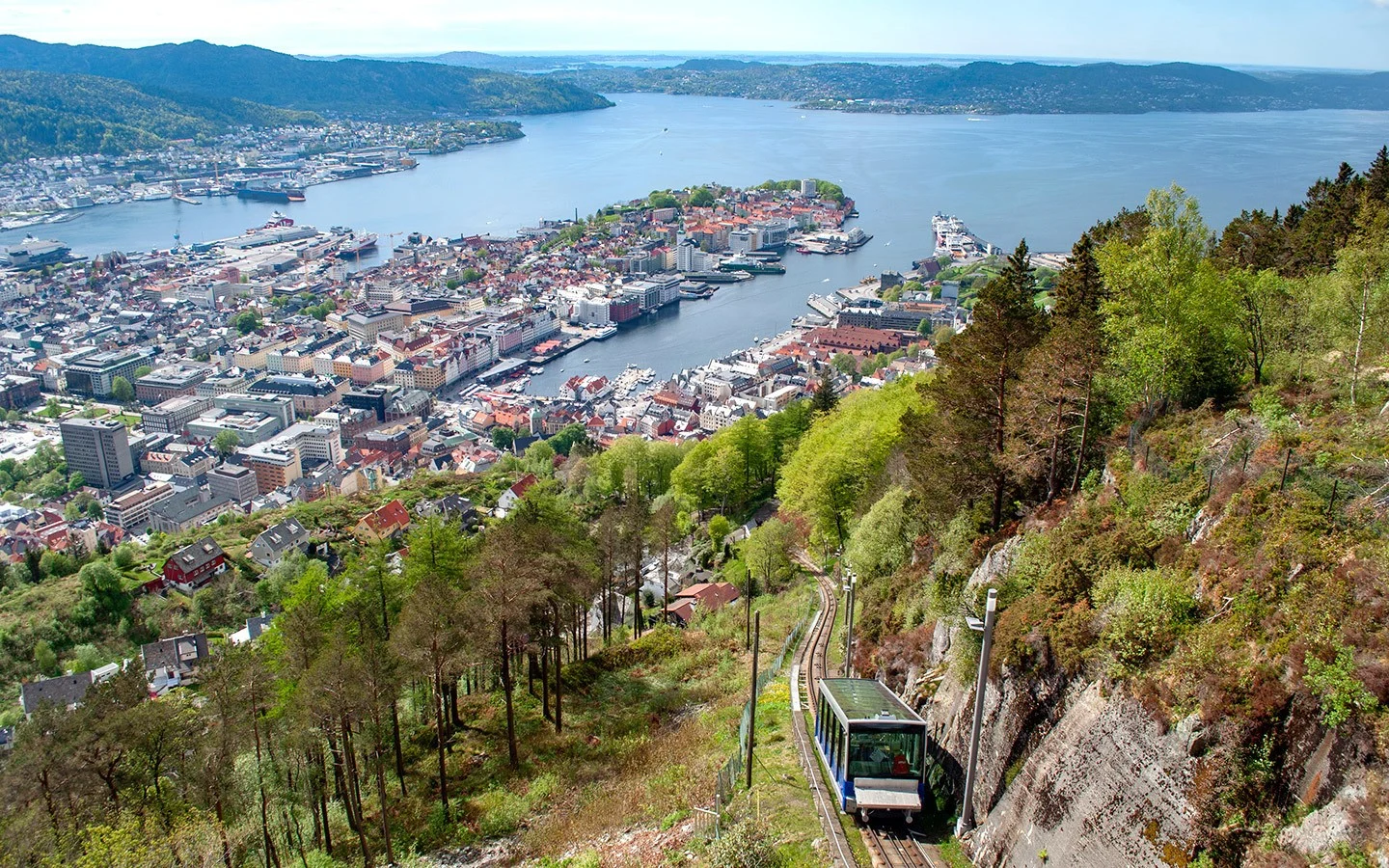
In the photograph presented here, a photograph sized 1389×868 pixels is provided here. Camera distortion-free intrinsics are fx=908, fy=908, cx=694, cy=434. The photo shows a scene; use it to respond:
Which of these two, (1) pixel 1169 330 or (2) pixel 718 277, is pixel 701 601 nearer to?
(1) pixel 1169 330

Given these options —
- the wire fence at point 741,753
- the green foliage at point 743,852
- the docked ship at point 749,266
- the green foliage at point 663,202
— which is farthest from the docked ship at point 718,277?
the green foliage at point 743,852

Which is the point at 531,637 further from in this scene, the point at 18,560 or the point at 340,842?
the point at 18,560

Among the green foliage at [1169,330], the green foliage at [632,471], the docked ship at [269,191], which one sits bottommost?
the green foliage at [632,471]

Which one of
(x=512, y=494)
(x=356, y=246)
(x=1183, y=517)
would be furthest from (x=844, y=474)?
(x=356, y=246)

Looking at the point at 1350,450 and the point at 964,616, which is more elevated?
the point at 1350,450

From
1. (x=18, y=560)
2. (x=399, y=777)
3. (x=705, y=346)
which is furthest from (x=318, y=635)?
(x=705, y=346)

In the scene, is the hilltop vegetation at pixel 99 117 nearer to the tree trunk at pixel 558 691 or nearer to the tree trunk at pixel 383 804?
the tree trunk at pixel 558 691

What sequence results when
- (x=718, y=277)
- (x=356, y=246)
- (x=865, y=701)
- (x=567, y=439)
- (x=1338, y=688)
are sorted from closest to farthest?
1. (x=1338, y=688)
2. (x=865, y=701)
3. (x=567, y=439)
4. (x=718, y=277)
5. (x=356, y=246)
